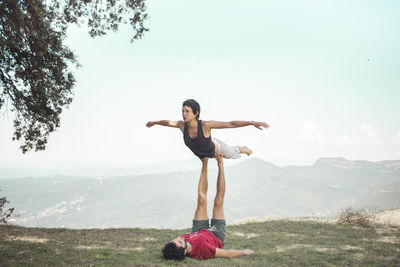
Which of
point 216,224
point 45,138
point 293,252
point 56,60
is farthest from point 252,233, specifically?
point 56,60

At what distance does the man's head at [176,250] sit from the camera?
5.75m

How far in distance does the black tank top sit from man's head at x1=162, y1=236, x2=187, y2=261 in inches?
84.2

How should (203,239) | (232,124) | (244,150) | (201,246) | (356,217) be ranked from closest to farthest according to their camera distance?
(201,246) → (203,239) → (232,124) → (244,150) → (356,217)

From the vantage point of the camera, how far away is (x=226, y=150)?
759 centimetres

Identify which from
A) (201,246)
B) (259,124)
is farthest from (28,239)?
(259,124)

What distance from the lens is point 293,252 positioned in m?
7.11

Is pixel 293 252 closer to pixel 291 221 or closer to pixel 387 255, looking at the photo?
pixel 387 255

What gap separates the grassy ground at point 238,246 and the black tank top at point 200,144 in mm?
2458

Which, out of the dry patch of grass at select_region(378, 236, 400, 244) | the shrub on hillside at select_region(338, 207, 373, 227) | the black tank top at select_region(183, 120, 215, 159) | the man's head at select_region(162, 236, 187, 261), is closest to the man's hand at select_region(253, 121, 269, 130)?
the black tank top at select_region(183, 120, 215, 159)

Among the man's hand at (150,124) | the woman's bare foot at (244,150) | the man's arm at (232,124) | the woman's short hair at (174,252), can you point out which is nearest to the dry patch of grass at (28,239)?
the woman's short hair at (174,252)

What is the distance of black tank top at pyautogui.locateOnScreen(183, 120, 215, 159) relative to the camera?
22.2 feet

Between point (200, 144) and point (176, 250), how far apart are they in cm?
241

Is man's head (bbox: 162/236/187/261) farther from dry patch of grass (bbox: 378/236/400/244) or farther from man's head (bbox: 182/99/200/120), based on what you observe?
dry patch of grass (bbox: 378/236/400/244)

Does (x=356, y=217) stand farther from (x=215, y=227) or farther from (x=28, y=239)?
(x=28, y=239)
